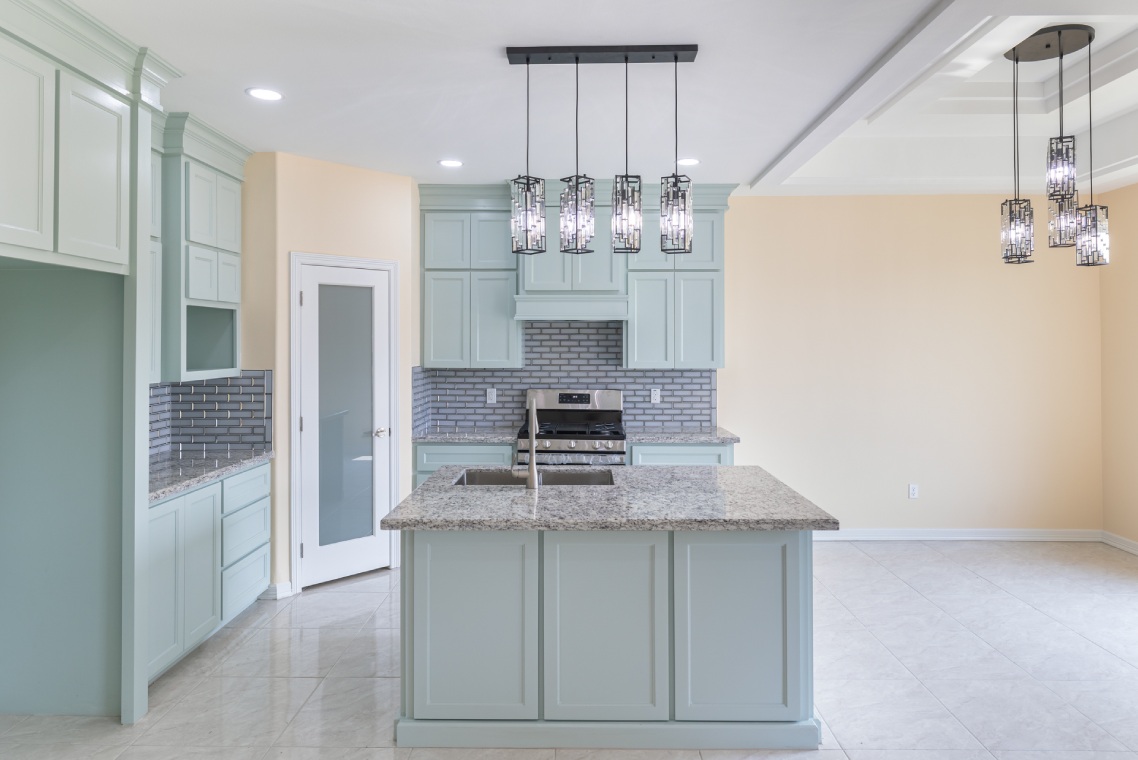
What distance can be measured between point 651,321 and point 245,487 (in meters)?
2.94

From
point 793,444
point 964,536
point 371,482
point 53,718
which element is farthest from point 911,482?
point 53,718

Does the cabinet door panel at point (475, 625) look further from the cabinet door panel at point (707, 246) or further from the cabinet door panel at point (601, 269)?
the cabinet door panel at point (707, 246)

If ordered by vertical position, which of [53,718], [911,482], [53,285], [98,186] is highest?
[98,186]

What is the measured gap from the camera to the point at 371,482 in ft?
16.3

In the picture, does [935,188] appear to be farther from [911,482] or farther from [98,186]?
[98,186]

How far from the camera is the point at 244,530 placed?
162 inches

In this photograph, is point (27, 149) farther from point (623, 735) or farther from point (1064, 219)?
point (1064, 219)

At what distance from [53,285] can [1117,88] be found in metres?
5.61

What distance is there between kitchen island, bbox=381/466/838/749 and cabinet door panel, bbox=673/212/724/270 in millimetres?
2970

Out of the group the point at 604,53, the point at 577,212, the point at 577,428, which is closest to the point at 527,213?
the point at 577,212

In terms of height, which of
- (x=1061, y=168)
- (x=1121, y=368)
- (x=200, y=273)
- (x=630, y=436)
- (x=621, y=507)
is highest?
(x=1061, y=168)

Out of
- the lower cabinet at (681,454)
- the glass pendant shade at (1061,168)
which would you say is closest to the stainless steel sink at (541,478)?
the lower cabinet at (681,454)

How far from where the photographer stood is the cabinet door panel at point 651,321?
5469 millimetres

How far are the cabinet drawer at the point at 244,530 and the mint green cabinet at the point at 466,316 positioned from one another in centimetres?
163
